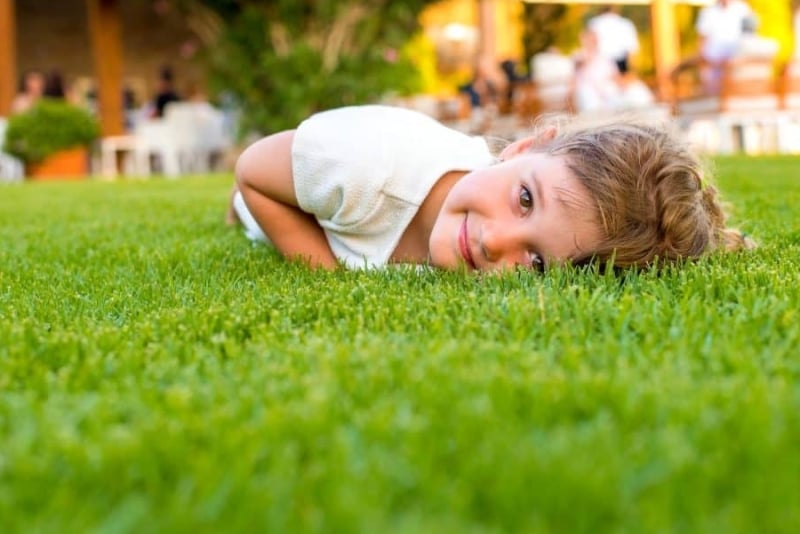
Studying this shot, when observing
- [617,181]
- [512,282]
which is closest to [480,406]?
[512,282]

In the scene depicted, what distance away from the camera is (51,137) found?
1198 centimetres

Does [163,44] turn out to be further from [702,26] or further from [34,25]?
[702,26]

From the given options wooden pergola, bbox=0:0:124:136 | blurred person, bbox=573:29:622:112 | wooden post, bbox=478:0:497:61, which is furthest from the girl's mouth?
wooden pergola, bbox=0:0:124:136

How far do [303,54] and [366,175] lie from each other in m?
9.12

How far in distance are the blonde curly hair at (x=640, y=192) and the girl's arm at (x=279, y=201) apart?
665 millimetres

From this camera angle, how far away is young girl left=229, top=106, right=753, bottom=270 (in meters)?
2.10

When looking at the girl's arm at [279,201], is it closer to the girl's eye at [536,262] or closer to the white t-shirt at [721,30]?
the girl's eye at [536,262]

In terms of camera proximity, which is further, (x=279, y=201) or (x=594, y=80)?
(x=594, y=80)

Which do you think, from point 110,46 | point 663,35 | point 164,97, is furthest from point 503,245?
point 164,97

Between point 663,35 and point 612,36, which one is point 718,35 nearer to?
point 612,36

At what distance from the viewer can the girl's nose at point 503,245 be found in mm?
2084

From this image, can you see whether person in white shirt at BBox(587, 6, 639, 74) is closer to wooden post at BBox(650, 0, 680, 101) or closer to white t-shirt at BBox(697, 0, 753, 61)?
white t-shirt at BBox(697, 0, 753, 61)

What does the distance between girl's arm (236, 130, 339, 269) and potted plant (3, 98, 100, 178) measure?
32.7ft

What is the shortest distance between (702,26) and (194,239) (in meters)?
8.67
